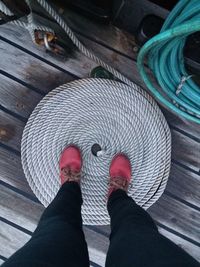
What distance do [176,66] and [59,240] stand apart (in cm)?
69

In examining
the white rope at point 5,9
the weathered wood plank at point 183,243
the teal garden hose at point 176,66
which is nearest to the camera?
the white rope at point 5,9

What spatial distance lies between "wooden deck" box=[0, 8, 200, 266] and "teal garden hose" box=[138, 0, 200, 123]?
0.57 ft

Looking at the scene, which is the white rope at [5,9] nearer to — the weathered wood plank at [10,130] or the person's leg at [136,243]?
the weathered wood plank at [10,130]

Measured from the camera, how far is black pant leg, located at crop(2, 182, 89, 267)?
87cm

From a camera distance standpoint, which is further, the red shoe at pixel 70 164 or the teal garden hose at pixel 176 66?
the red shoe at pixel 70 164

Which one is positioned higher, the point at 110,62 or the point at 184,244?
the point at 110,62

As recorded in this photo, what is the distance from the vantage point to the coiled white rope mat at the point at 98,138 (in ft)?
4.85

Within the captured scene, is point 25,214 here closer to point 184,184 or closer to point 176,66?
point 184,184

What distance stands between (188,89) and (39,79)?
21.7 inches

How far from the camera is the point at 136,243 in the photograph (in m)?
0.98

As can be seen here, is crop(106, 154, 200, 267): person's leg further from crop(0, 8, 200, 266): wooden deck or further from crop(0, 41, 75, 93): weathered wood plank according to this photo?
crop(0, 41, 75, 93): weathered wood plank

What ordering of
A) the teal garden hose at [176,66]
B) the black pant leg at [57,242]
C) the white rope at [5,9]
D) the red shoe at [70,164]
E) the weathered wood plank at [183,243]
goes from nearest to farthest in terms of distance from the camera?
the black pant leg at [57,242], the white rope at [5,9], the teal garden hose at [176,66], the red shoe at [70,164], the weathered wood plank at [183,243]

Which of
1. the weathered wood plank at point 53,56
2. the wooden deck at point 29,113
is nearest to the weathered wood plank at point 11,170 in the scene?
the wooden deck at point 29,113

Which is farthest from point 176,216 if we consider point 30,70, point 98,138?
point 30,70
